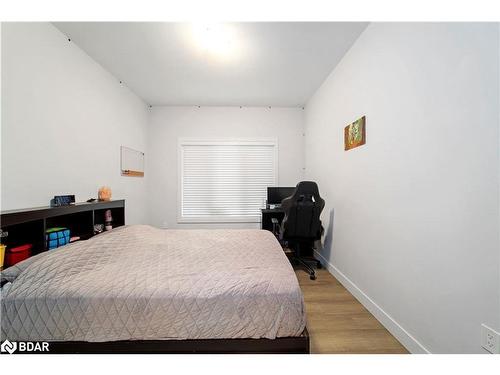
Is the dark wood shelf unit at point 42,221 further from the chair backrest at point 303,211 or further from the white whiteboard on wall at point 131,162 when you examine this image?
the chair backrest at point 303,211

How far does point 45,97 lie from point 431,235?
3.19m

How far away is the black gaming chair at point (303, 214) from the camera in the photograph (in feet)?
8.89

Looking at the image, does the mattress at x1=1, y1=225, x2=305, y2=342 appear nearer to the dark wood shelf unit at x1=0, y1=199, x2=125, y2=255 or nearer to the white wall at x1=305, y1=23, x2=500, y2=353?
the dark wood shelf unit at x1=0, y1=199, x2=125, y2=255

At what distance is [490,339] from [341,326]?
941 mm

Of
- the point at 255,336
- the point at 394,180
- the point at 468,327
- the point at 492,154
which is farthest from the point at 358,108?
the point at 255,336

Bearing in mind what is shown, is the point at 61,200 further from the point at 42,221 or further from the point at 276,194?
the point at 276,194

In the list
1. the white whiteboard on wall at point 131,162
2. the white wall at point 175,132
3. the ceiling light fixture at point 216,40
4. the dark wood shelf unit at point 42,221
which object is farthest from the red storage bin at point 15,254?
the white wall at point 175,132

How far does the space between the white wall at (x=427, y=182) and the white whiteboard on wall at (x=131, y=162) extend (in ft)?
10.2

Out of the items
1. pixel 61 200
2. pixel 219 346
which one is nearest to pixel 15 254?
pixel 61 200

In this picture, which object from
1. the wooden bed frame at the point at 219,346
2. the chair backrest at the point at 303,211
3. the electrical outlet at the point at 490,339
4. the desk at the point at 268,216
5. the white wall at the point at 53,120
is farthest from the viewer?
the desk at the point at 268,216

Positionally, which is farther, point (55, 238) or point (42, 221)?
point (55, 238)

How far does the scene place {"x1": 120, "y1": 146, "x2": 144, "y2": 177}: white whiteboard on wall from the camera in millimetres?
3090

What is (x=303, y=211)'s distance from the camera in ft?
9.01

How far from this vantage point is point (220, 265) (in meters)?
1.45
